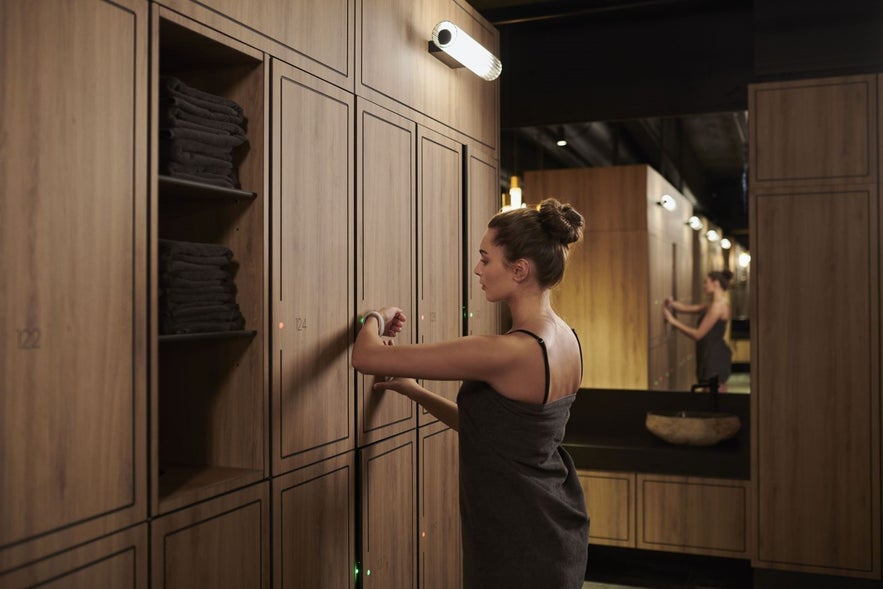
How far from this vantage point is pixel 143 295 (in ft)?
6.32

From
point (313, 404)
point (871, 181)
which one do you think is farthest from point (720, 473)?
point (313, 404)

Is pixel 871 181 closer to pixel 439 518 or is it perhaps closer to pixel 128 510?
pixel 439 518

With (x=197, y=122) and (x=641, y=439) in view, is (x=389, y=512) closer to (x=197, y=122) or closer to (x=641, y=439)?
(x=197, y=122)

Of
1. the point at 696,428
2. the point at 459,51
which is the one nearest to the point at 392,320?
the point at 459,51

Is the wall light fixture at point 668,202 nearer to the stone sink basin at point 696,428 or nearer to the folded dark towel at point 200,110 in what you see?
the stone sink basin at point 696,428

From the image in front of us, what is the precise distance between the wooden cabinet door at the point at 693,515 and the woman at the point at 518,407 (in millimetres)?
2425

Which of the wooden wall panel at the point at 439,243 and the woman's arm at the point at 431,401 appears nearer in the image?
the woman's arm at the point at 431,401

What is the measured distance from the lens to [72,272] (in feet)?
5.74

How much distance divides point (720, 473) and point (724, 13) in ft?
8.48

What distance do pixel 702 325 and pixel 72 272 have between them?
13.4 ft

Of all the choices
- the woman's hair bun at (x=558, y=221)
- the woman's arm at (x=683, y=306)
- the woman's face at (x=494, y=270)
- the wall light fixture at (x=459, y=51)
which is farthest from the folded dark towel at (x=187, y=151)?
the woman's arm at (x=683, y=306)

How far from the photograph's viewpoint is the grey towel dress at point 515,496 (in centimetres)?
220

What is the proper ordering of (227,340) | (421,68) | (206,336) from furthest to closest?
1. (421,68)
2. (227,340)
3. (206,336)

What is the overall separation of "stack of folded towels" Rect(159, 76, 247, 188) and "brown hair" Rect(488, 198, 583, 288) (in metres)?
0.76
